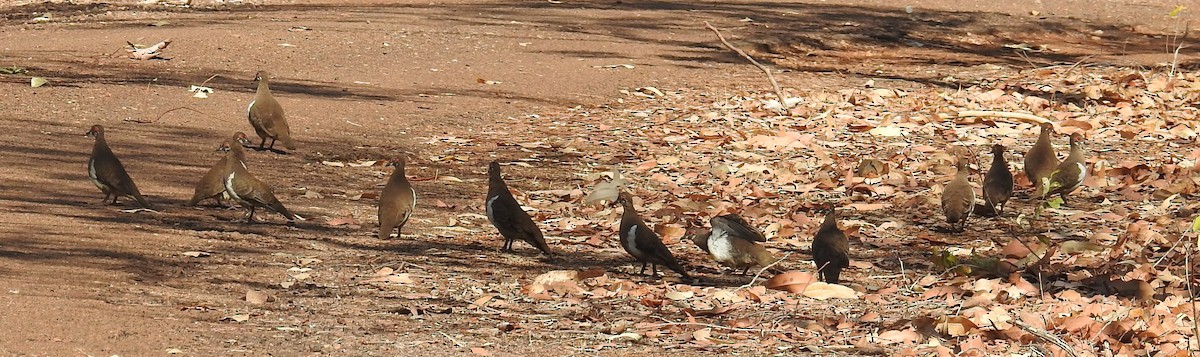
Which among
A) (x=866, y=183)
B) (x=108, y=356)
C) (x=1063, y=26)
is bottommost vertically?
(x=1063, y=26)

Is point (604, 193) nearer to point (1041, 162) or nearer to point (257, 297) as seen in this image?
point (1041, 162)

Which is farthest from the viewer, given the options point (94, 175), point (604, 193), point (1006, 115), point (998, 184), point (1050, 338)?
point (1006, 115)

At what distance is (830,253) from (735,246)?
53 centimetres

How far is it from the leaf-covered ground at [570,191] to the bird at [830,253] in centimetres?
13

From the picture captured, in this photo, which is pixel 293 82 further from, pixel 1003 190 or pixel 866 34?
pixel 866 34

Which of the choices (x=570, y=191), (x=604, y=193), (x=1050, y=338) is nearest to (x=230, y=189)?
(x=604, y=193)

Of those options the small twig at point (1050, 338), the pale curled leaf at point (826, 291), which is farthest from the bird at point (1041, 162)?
the small twig at point (1050, 338)

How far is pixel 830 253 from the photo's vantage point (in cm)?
752

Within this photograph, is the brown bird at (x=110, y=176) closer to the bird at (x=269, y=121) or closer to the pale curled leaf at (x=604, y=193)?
the bird at (x=269, y=121)

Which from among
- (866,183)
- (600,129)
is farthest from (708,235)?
(600,129)

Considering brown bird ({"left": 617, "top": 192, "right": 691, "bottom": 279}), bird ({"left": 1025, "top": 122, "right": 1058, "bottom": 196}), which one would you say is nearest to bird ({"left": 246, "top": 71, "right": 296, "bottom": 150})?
brown bird ({"left": 617, "top": 192, "right": 691, "bottom": 279})

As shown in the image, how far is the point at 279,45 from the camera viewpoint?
18.4 meters

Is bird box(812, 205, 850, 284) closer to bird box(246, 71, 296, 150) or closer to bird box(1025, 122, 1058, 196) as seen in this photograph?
bird box(1025, 122, 1058, 196)

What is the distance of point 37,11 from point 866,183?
1592cm
